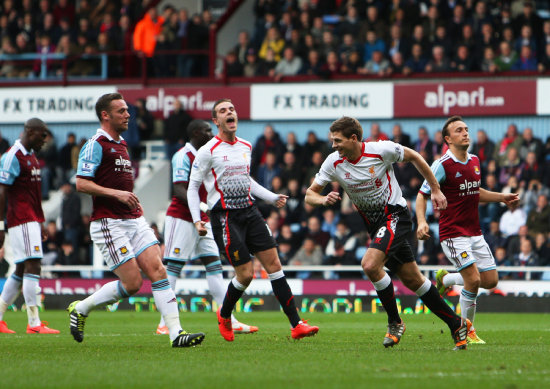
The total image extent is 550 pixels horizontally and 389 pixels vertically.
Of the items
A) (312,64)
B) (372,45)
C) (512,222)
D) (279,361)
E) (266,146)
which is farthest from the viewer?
(312,64)

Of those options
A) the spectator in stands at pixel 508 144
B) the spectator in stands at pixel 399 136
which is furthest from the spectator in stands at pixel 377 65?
the spectator in stands at pixel 508 144

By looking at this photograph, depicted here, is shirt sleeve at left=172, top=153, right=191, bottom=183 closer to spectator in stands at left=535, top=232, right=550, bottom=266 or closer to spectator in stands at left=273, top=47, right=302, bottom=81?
spectator in stands at left=535, top=232, right=550, bottom=266

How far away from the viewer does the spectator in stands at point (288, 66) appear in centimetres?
2517

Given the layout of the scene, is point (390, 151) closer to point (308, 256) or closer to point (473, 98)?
point (308, 256)

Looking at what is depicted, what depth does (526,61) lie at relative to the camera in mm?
23188

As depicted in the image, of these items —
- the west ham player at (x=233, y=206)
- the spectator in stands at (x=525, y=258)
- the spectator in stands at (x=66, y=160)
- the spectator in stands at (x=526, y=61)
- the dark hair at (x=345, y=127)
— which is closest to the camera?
the dark hair at (x=345, y=127)

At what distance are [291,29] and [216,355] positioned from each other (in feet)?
56.9

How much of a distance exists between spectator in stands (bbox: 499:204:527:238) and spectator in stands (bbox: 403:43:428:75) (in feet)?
16.0

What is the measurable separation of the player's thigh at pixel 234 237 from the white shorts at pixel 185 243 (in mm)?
1930

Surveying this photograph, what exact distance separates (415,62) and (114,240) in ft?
50.3

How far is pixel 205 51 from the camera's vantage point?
2653cm

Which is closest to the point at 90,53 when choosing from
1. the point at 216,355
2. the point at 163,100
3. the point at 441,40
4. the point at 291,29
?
the point at 163,100

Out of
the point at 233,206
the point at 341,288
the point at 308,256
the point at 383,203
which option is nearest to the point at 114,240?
the point at 233,206

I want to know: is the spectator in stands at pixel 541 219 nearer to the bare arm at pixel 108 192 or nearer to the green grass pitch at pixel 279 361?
the green grass pitch at pixel 279 361
